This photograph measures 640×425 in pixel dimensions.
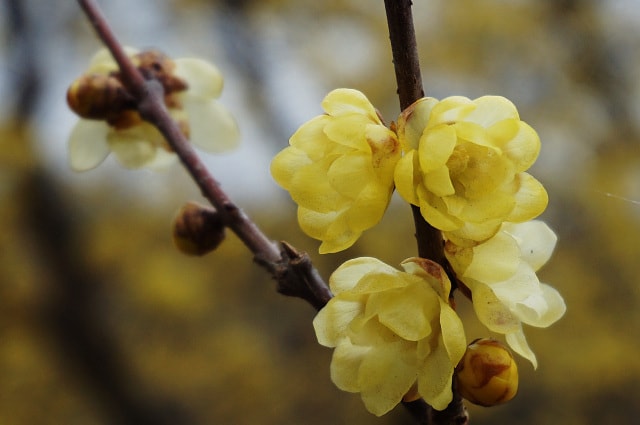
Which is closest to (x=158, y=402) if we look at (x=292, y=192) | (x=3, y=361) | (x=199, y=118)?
(x=3, y=361)

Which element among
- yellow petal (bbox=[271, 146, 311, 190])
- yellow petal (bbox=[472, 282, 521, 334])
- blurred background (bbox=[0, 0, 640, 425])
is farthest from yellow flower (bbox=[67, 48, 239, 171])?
blurred background (bbox=[0, 0, 640, 425])

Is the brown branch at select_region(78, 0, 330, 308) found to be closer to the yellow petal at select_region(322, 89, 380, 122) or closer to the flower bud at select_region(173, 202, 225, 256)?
the flower bud at select_region(173, 202, 225, 256)

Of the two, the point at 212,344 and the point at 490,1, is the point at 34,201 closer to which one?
the point at 212,344

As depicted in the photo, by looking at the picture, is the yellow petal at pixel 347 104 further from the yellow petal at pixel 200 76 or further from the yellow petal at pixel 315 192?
the yellow petal at pixel 200 76

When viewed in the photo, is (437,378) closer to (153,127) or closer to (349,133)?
(349,133)

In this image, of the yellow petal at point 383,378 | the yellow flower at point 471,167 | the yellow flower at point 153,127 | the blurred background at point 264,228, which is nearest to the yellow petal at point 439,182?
the yellow flower at point 471,167

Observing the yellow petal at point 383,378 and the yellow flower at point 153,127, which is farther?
the yellow flower at point 153,127
